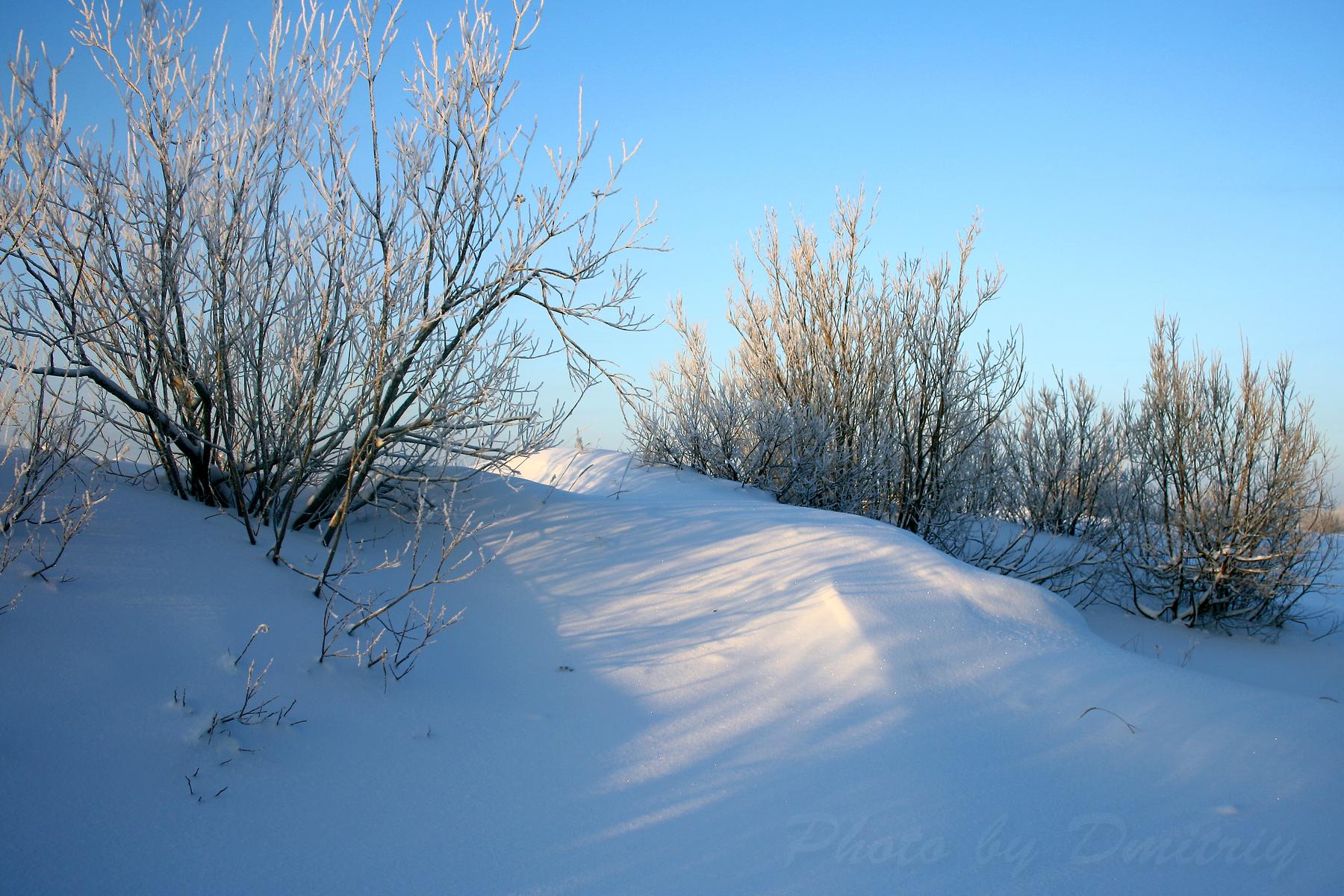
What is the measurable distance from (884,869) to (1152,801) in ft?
4.38

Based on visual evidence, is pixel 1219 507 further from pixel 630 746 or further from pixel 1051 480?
pixel 630 746

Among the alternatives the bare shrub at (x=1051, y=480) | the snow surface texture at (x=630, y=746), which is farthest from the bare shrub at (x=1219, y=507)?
the snow surface texture at (x=630, y=746)

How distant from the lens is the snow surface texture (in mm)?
2428

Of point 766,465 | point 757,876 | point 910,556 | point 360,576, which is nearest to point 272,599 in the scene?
point 360,576

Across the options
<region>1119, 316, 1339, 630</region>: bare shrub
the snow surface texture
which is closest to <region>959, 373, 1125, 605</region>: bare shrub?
<region>1119, 316, 1339, 630</region>: bare shrub

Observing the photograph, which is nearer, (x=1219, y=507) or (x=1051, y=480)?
(x=1219, y=507)

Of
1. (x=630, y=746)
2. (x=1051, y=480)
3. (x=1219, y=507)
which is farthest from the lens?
(x=1051, y=480)

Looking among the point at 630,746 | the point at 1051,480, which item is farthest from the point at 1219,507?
the point at 630,746

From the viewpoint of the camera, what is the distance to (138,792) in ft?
7.92

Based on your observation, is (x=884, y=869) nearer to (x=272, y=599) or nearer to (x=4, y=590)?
(x=272, y=599)

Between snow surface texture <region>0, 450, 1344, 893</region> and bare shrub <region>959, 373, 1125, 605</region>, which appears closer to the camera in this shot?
snow surface texture <region>0, 450, 1344, 893</region>

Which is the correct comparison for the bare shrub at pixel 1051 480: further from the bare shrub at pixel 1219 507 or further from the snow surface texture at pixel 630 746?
the snow surface texture at pixel 630 746

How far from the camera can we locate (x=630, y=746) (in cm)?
317

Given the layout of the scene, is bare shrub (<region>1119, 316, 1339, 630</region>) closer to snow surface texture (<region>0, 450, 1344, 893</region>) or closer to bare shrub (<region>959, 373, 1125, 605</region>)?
bare shrub (<region>959, 373, 1125, 605</region>)
